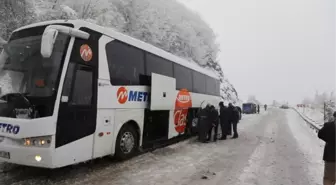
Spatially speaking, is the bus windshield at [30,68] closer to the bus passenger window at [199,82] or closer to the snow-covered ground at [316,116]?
the bus passenger window at [199,82]

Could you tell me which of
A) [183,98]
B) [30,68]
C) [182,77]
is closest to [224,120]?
[183,98]

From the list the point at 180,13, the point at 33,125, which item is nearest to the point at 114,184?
A: the point at 33,125

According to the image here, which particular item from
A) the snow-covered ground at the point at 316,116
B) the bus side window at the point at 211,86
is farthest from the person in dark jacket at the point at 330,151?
the snow-covered ground at the point at 316,116

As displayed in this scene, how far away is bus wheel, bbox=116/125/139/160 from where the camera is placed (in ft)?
23.4

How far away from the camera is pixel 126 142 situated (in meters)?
7.40

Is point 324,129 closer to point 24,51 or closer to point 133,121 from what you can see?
point 133,121

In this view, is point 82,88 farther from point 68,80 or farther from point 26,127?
point 26,127

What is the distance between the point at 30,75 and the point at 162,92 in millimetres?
4503

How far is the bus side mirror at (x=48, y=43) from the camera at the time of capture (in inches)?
196

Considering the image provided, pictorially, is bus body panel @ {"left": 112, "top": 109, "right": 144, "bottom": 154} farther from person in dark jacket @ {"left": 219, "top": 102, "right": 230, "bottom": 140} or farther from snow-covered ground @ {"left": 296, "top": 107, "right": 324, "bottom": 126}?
snow-covered ground @ {"left": 296, "top": 107, "right": 324, "bottom": 126}

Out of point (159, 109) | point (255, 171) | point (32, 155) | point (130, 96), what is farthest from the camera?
point (159, 109)

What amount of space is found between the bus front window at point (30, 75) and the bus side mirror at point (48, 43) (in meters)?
0.42

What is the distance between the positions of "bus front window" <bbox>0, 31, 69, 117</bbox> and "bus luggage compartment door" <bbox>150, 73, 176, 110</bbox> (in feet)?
11.6

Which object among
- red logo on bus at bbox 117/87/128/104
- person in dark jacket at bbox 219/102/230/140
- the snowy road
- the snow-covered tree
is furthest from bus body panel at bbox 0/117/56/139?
the snow-covered tree
